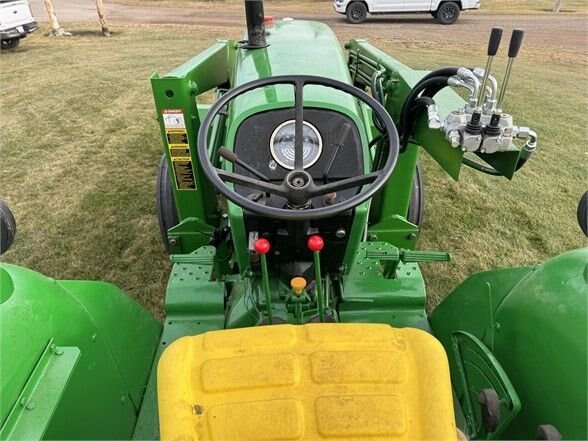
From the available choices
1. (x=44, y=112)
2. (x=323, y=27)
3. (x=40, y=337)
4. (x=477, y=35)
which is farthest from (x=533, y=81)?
(x=40, y=337)

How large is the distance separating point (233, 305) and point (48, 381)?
94 centimetres

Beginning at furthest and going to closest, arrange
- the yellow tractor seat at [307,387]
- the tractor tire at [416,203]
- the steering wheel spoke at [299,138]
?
the tractor tire at [416,203] < the steering wheel spoke at [299,138] < the yellow tractor seat at [307,387]

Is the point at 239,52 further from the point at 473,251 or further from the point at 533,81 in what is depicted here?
the point at 533,81

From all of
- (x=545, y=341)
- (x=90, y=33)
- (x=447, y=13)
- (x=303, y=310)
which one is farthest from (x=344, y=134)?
(x=447, y=13)

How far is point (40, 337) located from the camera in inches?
53.9

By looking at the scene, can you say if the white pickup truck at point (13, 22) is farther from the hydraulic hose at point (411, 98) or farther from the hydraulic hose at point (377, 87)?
the hydraulic hose at point (411, 98)

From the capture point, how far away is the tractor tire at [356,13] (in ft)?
45.3

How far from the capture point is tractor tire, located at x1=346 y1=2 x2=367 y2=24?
543 inches

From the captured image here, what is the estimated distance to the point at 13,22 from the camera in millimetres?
9305

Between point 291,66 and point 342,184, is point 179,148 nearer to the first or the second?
point 291,66

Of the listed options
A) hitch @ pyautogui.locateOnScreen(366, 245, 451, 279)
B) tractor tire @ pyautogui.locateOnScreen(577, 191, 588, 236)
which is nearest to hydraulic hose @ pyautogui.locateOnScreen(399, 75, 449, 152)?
hitch @ pyautogui.locateOnScreen(366, 245, 451, 279)

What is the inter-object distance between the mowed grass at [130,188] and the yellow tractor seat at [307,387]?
1728mm

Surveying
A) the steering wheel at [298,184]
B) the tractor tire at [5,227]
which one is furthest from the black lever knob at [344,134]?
the tractor tire at [5,227]

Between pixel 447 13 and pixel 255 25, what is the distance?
1348cm
